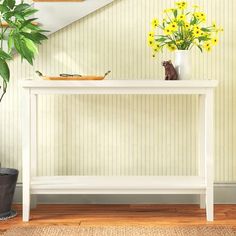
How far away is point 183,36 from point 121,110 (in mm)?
566

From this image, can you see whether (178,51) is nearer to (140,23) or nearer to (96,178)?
(140,23)

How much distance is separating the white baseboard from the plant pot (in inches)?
12.0

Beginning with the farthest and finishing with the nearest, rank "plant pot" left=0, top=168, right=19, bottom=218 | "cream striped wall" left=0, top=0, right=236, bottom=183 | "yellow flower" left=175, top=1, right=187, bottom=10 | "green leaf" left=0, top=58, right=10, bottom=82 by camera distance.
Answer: "cream striped wall" left=0, top=0, right=236, bottom=183 < "yellow flower" left=175, top=1, right=187, bottom=10 < "plant pot" left=0, top=168, right=19, bottom=218 < "green leaf" left=0, top=58, right=10, bottom=82

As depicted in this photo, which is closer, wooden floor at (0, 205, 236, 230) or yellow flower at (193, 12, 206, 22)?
wooden floor at (0, 205, 236, 230)

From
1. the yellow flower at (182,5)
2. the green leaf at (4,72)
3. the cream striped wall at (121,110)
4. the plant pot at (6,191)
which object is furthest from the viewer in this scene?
the cream striped wall at (121,110)

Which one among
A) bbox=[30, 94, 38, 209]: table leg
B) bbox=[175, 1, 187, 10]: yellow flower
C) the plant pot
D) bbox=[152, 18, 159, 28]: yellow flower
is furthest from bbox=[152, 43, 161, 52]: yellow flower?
the plant pot

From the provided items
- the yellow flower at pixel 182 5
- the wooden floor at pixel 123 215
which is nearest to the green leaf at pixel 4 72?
the wooden floor at pixel 123 215

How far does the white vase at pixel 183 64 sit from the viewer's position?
10.3 ft

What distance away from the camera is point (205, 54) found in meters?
3.43

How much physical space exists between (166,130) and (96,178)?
19.8 inches

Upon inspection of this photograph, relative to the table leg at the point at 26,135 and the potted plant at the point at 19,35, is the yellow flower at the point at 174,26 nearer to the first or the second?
the potted plant at the point at 19,35

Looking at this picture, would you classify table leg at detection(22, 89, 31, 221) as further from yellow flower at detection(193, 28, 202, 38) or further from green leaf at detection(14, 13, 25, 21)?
yellow flower at detection(193, 28, 202, 38)

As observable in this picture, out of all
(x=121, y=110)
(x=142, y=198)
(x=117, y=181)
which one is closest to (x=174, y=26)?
(x=121, y=110)

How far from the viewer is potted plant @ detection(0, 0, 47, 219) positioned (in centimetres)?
299
